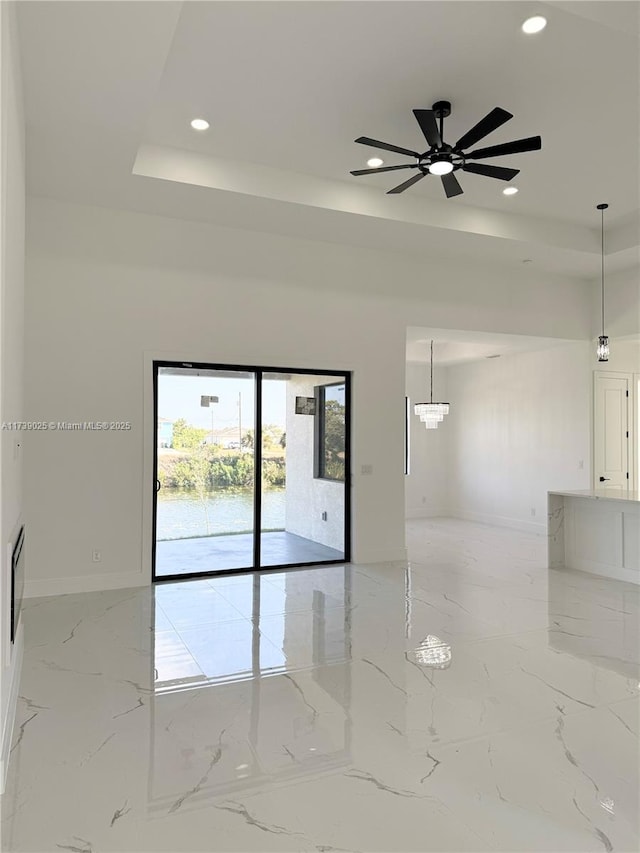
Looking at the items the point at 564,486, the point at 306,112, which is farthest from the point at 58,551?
the point at 564,486

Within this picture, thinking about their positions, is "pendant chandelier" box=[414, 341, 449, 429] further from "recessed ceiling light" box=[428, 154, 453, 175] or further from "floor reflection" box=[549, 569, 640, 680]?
"recessed ceiling light" box=[428, 154, 453, 175]

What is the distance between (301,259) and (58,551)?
12.7 ft

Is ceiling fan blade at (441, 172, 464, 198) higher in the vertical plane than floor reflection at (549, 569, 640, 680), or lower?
higher

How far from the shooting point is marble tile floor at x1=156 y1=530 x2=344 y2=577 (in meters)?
6.03

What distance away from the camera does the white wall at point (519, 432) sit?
28.4ft

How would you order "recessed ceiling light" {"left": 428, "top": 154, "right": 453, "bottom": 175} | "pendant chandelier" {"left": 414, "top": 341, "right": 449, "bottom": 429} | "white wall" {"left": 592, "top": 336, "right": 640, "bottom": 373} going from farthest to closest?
1. "pendant chandelier" {"left": 414, "top": 341, "right": 449, "bottom": 429}
2. "white wall" {"left": 592, "top": 336, "right": 640, "bottom": 373}
3. "recessed ceiling light" {"left": 428, "top": 154, "right": 453, "bottom": 175}

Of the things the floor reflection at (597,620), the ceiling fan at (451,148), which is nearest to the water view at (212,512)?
the floor reflection at (597,620)

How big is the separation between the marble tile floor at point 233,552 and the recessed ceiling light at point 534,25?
4.94 m

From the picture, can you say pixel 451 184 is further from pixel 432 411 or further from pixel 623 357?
pixel 623 357

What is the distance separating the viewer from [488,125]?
3.71 m

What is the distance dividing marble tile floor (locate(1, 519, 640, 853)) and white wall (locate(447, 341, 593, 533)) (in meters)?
3.94

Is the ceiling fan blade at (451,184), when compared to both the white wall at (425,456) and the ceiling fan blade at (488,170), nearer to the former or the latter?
the ceiling fan blade at (488,170)

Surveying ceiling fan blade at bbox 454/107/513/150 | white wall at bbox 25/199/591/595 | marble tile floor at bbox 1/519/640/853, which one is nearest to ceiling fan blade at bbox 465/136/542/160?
ceiling fan blade at bbox 454/107/513/150

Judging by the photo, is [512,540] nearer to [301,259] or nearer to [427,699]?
[301,259]
